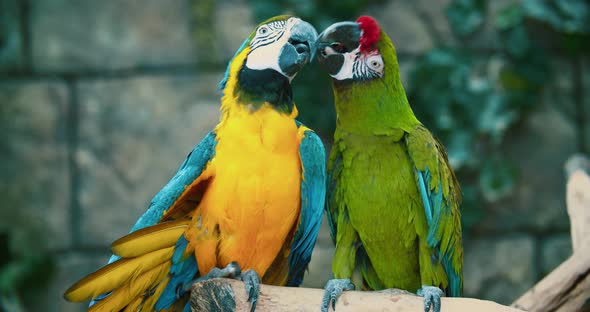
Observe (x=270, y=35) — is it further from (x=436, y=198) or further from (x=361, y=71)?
(x=436, y=198)

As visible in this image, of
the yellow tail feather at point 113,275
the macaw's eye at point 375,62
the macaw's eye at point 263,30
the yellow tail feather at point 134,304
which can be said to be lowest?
the yellow tail feather at point 134,304

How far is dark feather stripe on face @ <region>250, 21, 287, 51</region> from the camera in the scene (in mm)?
1789

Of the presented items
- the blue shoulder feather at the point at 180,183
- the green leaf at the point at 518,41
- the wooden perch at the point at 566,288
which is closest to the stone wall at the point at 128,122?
the green leaf at the point at 518,41

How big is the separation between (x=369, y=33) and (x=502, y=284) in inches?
84.8

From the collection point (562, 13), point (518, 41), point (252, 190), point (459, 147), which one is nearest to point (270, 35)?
point (252, 190)

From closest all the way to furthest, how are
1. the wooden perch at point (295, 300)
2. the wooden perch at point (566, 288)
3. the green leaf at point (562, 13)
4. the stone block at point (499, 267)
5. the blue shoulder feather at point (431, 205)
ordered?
the wooden perch at point (295, 300)
the blue shoulder feather at point (431, 205)
the wooden perch at point (566, 288)
the green leaf at point (562, 13)
the stone block at point (499, 267)

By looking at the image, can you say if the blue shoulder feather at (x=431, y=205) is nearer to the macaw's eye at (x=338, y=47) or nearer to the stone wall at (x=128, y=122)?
the macaw's eye at (x=338, y=47)

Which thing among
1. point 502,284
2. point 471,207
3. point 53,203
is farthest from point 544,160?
point 53,203

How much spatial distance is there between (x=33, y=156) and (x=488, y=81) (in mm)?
2304

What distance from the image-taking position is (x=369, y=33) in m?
1.83

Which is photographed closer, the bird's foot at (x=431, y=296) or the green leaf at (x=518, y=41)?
the bird's foot at (x=431, y=296)

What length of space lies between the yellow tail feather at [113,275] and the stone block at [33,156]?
82.1 inches

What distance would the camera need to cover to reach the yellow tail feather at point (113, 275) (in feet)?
5.24

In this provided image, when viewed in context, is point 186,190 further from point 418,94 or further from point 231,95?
point 418,94
